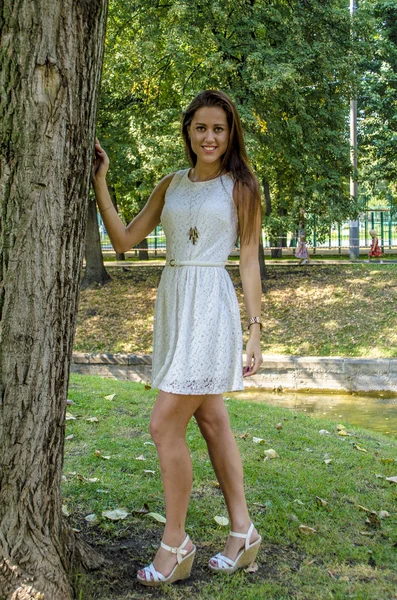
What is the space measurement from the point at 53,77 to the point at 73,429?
349 centimetres

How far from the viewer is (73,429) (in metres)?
5.53

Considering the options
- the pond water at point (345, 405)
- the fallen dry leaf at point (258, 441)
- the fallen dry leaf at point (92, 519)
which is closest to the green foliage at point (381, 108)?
the pond water at point (345, 405)

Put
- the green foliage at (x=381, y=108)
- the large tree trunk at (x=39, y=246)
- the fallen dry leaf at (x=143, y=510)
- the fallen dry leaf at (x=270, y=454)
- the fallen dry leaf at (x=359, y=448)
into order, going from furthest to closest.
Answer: the green foliage at (x=381, y=108) → the fallen dry leaf at (x=359, y=448) → the fallen dry leaf at (x=270, y=454) → the fallen dry leaf at (x=143, y=510) → the large tree trunk at (x=39, y=246)

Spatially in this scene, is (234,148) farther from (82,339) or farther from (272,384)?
(82,339)

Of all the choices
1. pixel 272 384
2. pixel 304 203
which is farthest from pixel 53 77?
pixel 304 203

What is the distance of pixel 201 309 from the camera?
10.0 feet

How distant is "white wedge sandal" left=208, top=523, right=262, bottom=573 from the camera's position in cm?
321

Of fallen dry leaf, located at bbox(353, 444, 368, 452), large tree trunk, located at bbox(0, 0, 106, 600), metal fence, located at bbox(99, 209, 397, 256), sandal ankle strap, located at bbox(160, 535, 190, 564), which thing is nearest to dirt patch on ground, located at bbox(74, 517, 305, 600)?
sandal ankle strap, located at bbox(160, 535, 190, 564)

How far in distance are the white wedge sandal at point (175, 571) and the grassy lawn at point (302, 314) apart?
9556 mm

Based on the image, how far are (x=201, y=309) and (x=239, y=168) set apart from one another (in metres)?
0.68

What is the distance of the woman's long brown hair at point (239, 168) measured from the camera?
10.5 ft

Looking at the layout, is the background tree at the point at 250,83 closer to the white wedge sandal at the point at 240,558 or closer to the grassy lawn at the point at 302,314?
the grassy lawn at the point at 302,314

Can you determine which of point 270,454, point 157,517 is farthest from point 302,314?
point 157,517

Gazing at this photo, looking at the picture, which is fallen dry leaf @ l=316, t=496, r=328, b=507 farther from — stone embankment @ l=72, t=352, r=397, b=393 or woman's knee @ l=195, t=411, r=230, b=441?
stone embankment @ l=72, t=352, r=397, b=393
